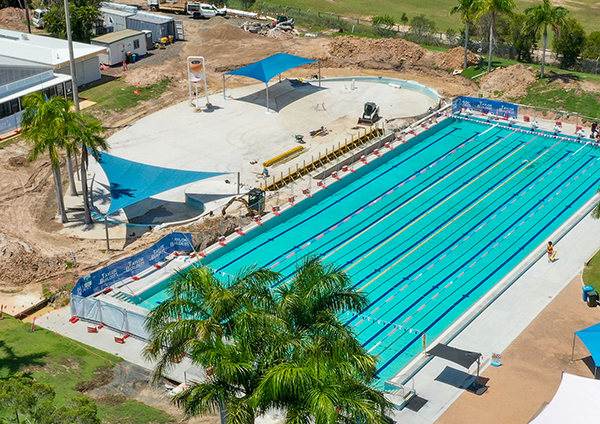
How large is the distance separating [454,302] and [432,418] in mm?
7992

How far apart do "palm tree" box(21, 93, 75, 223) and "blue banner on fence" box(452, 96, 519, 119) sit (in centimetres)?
2668

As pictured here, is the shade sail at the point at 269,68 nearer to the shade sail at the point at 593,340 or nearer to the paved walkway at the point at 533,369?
the paved walkway at the point at 533,369

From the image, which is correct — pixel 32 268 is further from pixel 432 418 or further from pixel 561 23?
pixel 561 23

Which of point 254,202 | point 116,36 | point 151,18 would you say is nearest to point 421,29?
point 151,18

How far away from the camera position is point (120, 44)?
58.0 meters

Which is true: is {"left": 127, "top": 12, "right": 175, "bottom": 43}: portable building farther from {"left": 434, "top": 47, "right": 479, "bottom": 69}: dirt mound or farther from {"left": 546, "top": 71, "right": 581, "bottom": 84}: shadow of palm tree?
{"left": 546, "top": 71, "right": 581, "bottom": 84}: shadow of palm tree

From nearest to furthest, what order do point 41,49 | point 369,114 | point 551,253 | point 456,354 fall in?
point 456,354, point 551,253, point 369,114, point 41,49

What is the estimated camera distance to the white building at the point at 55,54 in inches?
2007

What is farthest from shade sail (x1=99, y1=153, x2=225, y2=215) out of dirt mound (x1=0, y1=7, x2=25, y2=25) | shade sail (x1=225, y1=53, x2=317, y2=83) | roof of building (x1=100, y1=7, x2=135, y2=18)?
dirt mound (x1=0, y1=7, x2=25, y2=25)

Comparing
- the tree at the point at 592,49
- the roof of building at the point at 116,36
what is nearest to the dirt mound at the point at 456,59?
the tree at the point at 592,49

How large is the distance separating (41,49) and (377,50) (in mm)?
25662

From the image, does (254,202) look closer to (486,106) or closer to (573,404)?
(573,404)

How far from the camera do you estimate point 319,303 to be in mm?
19594

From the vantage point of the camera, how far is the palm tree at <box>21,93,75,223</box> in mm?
33188
